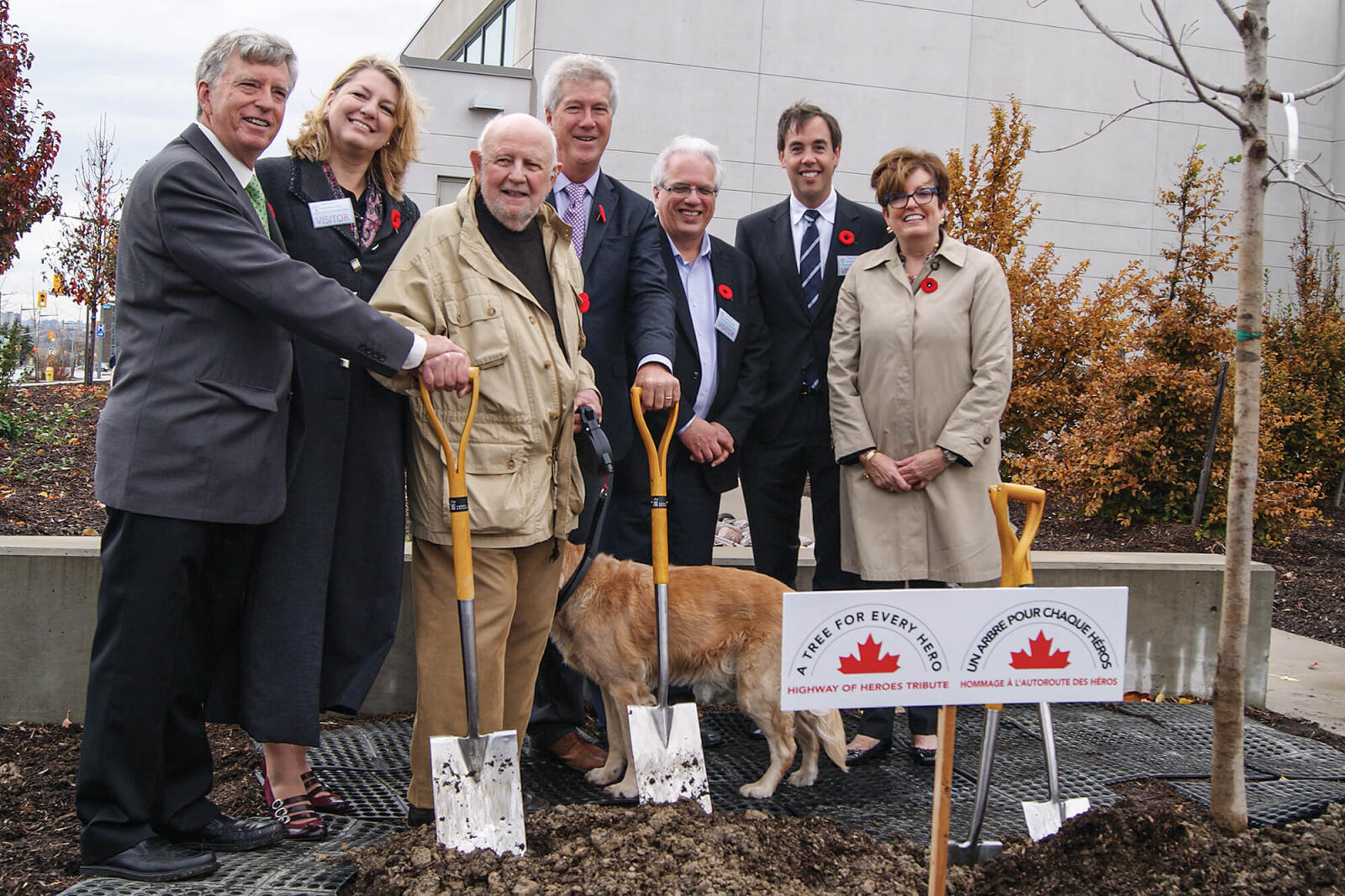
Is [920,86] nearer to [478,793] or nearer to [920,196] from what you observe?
[920,196]

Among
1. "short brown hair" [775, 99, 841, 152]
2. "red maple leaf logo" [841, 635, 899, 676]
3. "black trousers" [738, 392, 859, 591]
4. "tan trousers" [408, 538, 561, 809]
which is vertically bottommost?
"tan trousers" [408, 538, 561, 809]

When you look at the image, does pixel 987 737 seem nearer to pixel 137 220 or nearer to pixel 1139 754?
pixel 1139 754

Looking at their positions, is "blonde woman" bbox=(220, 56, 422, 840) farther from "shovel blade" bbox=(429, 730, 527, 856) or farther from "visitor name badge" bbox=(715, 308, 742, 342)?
"visitor name badge" bbox=(715, 308, 742, 342)

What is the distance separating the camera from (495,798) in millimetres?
2939

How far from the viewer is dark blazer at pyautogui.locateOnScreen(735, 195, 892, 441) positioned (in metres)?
4.51

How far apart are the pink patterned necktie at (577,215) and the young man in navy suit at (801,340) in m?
0.81

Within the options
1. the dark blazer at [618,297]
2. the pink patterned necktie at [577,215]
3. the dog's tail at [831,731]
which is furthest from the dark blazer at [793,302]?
the dog's tail at [831,731]

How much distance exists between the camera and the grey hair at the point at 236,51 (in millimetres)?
2979

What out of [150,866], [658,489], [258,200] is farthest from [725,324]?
[150,866]

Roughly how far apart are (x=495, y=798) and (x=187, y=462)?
4.12ft

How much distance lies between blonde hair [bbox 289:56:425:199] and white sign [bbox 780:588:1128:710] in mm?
2100

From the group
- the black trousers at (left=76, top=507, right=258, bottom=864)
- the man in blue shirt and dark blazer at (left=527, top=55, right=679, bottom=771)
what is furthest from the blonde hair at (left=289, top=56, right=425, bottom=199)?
the black trousers at (left=76, top=507, right=258, bottom=864)

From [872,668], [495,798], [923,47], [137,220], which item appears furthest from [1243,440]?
[923,47]

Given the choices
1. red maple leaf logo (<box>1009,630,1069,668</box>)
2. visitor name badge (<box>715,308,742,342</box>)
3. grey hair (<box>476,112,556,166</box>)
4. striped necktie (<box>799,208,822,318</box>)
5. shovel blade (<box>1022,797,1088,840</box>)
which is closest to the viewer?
red maple leaf logo (<box>1009,630,1069,668</box>)
